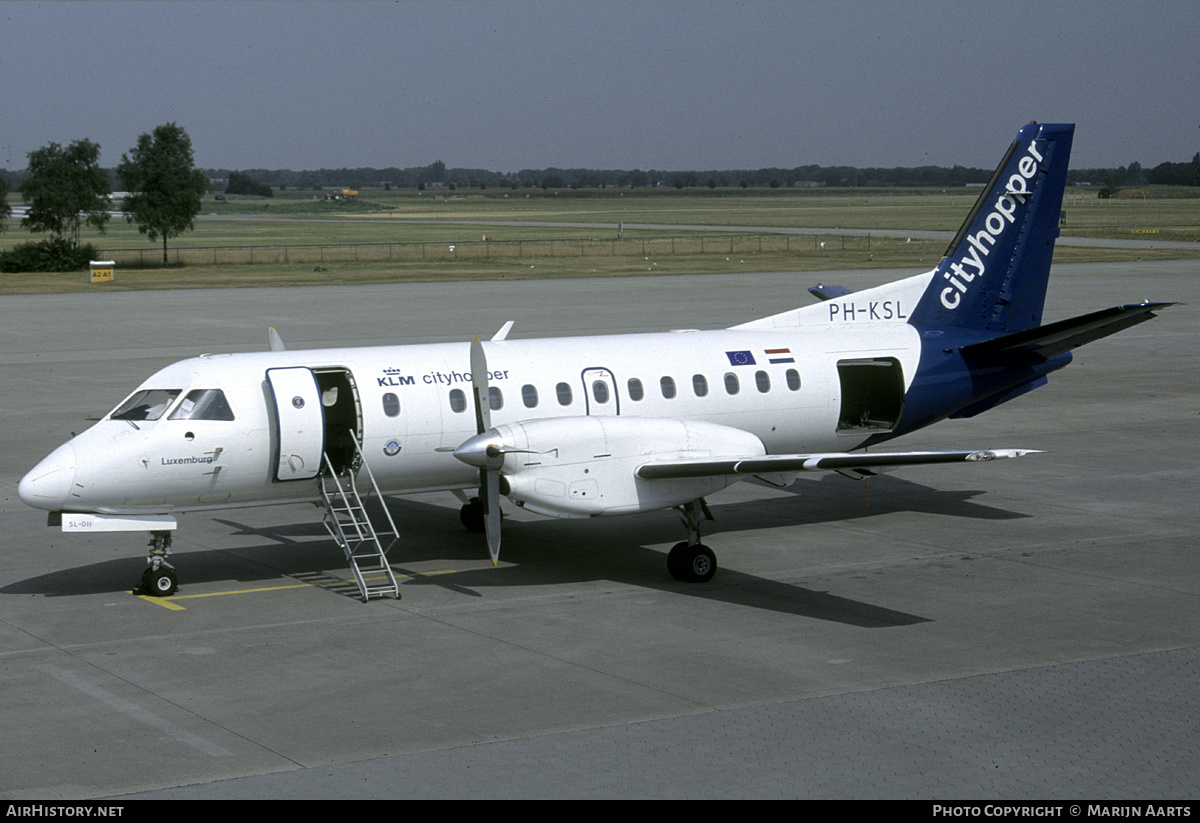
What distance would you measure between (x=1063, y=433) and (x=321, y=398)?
17279 mm

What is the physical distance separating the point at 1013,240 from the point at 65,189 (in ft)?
230

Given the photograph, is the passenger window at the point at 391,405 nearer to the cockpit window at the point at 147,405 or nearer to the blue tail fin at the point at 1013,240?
the cockpit window at the point at 147,405

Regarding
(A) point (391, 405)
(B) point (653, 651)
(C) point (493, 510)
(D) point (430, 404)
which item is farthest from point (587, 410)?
(B) point (653, 651)

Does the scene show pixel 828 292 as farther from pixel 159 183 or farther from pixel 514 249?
pixel 514 249

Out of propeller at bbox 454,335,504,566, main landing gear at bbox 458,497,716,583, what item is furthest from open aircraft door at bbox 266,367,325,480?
main landing gear at bbox 458,497,716,583

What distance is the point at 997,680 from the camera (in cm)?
1316

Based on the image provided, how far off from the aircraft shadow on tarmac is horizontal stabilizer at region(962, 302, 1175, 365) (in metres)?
2.53

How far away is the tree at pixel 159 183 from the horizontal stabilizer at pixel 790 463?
7033cm

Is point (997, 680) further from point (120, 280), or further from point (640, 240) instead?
point (640, 240)

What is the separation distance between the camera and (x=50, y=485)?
15.8 meters

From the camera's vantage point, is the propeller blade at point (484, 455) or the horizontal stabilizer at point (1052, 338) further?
the horizontal stabilizer at point (1052, 338)

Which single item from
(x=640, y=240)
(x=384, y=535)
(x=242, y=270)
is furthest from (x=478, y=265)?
(x=384, y=535)

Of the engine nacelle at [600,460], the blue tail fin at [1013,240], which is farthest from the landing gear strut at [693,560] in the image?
the blue tail fin at [1013,240]

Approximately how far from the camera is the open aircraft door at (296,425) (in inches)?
663
